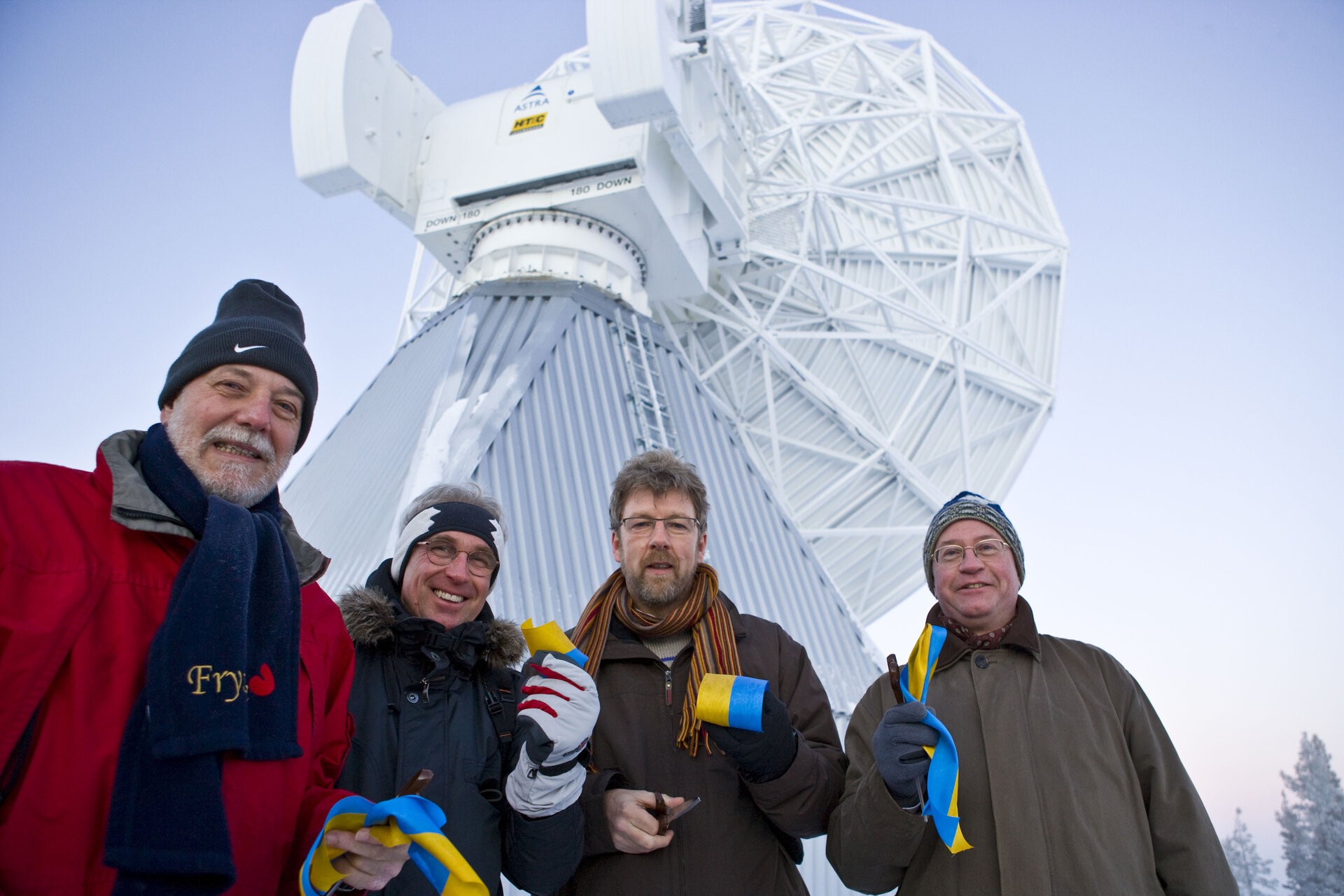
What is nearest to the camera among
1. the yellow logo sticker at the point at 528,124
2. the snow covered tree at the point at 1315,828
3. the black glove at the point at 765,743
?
the black glove at the point at 765,743

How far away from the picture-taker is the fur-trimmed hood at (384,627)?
263cm

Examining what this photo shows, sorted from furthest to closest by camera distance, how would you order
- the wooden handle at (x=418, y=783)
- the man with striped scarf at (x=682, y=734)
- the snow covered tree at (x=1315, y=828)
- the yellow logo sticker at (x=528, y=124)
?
the yellow logo sticker at (x=528, y=124), the snow covered tree at (x=1315, y=828), the man with striped scarf at (x=682, y=734), the wooden handle at (x=418, y=783)

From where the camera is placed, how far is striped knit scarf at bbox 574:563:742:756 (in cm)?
270

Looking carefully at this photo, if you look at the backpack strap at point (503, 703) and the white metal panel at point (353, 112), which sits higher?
the white metal panel at point (353, 112)

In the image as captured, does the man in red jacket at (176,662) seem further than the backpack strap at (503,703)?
No

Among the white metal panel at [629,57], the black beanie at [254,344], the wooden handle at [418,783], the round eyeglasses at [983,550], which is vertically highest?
the white metal panel at [629,57]

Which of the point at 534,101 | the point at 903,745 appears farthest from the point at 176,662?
the point at 534,101

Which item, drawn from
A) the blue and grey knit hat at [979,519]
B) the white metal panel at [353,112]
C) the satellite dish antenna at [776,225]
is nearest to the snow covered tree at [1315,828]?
the satellite dish antenna at [776,225]

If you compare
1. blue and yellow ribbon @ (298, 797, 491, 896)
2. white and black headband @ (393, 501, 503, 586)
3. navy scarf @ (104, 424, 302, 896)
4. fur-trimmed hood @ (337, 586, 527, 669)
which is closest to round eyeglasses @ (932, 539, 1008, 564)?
fur-trimmed hood @ (337, 586, 527, 669)

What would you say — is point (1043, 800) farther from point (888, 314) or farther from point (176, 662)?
A: point (888, 314)

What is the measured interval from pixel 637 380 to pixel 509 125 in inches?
121

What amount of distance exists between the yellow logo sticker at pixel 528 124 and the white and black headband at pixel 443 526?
6.41m

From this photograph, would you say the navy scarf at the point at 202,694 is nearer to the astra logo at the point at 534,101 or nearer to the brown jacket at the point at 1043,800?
the brown jacket at the point at 1043,800

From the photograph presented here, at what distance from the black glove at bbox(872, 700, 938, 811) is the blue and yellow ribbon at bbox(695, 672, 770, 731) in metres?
0.33
